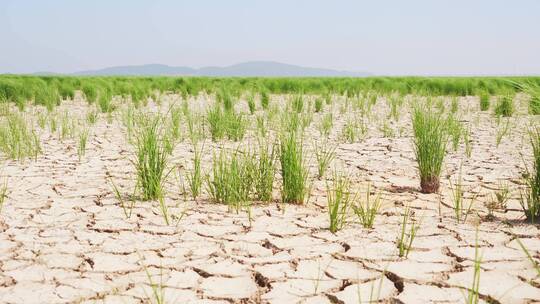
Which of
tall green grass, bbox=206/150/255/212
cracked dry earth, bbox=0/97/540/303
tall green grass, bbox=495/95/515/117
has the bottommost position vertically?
cracked dry earth, bbox=0/97/540/303

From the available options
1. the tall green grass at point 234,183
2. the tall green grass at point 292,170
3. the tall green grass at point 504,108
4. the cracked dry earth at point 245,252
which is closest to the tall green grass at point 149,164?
the cracked dry earth at point 245,252

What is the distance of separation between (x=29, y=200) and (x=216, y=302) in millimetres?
1908

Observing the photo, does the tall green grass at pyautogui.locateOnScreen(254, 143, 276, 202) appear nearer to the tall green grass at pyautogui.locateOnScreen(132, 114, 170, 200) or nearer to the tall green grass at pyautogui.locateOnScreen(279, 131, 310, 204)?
the tall green grass at pyautogui.locateOnScreen(279, 131, 310, 204)

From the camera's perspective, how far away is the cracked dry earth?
2.06m

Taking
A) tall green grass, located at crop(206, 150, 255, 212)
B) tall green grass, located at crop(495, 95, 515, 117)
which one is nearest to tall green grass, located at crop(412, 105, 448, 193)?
tall green grass, located at crop(206, 150, 255, 212)

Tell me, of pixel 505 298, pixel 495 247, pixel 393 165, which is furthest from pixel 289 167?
pixel 393 165

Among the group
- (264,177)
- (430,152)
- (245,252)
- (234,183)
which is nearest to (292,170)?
(264,177)

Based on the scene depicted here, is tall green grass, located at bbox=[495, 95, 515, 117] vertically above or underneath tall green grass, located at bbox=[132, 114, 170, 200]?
above

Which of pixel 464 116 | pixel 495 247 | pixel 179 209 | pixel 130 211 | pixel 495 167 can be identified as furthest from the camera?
pixel 464 116

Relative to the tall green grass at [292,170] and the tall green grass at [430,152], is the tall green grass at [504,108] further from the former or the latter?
the tall green grass at [292,170]

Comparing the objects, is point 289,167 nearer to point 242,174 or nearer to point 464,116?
point 242,174

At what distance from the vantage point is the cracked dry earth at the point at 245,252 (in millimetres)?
2061

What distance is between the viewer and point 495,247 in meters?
2.55

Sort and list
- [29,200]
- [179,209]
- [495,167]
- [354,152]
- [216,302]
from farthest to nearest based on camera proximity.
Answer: [354,152], [495,167], [29,200], [179,209], [216,302]
